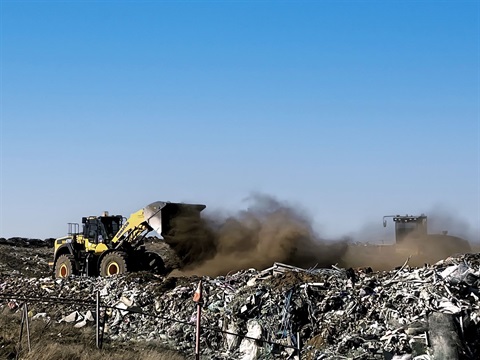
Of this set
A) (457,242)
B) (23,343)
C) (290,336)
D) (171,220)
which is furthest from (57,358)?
(457,242)

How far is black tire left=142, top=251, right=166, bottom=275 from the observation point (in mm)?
23430

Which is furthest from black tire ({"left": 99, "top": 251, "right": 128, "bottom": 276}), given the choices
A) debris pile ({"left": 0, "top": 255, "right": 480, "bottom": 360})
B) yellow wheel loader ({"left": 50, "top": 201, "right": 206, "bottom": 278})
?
debris pile ({"left": 0, "top": 255, "right": 480, "bottom": 360})

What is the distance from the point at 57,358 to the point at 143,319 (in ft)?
17.5

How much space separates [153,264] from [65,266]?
129 inches

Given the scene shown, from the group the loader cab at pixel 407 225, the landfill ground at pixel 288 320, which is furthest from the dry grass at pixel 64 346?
the loader cab at pixel 407 225

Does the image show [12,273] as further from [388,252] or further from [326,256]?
[388,252]

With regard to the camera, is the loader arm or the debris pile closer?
the debris pile

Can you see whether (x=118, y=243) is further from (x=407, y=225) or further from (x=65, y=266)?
(x=407, y=225)

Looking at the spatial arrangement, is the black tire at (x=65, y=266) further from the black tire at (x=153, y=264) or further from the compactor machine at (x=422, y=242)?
the compactor machine at (x=422, y=242)

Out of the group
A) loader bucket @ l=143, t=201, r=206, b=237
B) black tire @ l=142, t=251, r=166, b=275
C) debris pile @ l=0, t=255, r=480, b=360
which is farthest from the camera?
black tire @ l=142, t=251, r=166, b=275

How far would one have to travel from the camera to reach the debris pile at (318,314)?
38.4 ft

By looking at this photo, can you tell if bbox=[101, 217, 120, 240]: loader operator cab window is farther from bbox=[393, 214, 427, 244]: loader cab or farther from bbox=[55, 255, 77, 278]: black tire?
bbox=[393, 214, 427, 244]: loader cab

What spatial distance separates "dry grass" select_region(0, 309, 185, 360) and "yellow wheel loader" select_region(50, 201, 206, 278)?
7656 millimetres

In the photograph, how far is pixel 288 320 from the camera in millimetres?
13172
